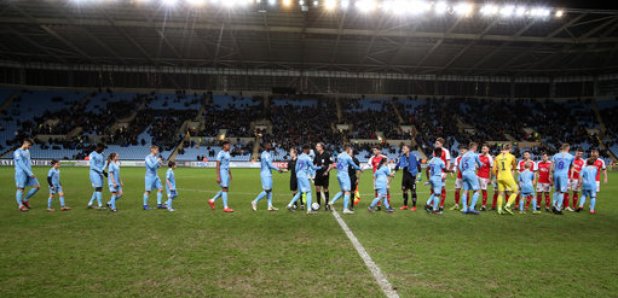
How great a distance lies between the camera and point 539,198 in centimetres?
1106

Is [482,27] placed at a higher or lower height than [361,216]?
higher

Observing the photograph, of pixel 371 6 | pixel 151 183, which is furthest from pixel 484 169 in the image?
pixel 371 6

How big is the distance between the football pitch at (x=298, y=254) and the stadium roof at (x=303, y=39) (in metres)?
20.6

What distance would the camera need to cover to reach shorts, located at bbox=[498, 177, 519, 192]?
9758 millimetres

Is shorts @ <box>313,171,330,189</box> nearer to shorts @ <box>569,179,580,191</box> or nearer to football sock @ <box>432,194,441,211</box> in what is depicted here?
football sock @ <box>432,194,441,211</box>

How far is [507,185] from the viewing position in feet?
32.3

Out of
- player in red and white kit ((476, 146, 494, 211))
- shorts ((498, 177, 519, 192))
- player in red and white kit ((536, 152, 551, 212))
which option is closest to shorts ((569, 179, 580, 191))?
player in red and white kit ((536, 152, 551, 212))

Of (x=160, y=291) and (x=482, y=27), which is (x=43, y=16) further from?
(x=482, y=27)

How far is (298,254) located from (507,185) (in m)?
7.13

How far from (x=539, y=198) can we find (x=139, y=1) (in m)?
26.4

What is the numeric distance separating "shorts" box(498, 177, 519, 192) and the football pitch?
0.81 m

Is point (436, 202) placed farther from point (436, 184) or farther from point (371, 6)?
A: point (371, 6)

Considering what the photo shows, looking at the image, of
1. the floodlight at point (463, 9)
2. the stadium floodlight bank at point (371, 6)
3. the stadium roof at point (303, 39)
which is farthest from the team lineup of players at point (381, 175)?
the stadium roof at point (303, 39)

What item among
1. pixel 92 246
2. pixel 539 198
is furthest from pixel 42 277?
pixel 539 198
